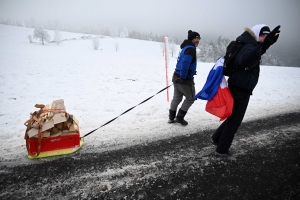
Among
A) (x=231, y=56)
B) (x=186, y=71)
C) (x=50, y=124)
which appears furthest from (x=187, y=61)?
(x=50, y=124)

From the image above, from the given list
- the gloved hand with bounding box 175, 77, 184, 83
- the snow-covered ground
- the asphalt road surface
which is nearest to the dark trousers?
the asphalt road surface

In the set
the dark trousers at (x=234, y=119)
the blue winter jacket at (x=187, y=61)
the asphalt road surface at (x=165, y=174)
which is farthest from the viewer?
the blue winter jacket at (x=187, y=61)

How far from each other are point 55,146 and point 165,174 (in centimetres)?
225

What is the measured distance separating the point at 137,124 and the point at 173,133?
3.72ft

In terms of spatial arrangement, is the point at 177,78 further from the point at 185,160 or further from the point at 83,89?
the point at 83,89

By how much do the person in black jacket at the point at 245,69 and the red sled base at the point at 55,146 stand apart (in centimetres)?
302

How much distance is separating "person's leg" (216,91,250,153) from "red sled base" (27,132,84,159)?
3004 mm

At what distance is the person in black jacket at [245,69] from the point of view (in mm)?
2713

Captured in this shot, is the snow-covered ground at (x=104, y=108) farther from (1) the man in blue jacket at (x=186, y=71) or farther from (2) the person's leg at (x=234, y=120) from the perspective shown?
(2) the person's leg at (x=234, y=120)

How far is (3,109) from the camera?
18.1 ft

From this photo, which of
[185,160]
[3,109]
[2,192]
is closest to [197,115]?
[185,160]

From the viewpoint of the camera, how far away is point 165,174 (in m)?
2.92

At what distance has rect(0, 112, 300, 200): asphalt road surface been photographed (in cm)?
253

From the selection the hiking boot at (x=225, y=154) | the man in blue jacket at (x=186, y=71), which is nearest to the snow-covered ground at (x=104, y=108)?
the man in blue jacket at (x=186, y=71)
